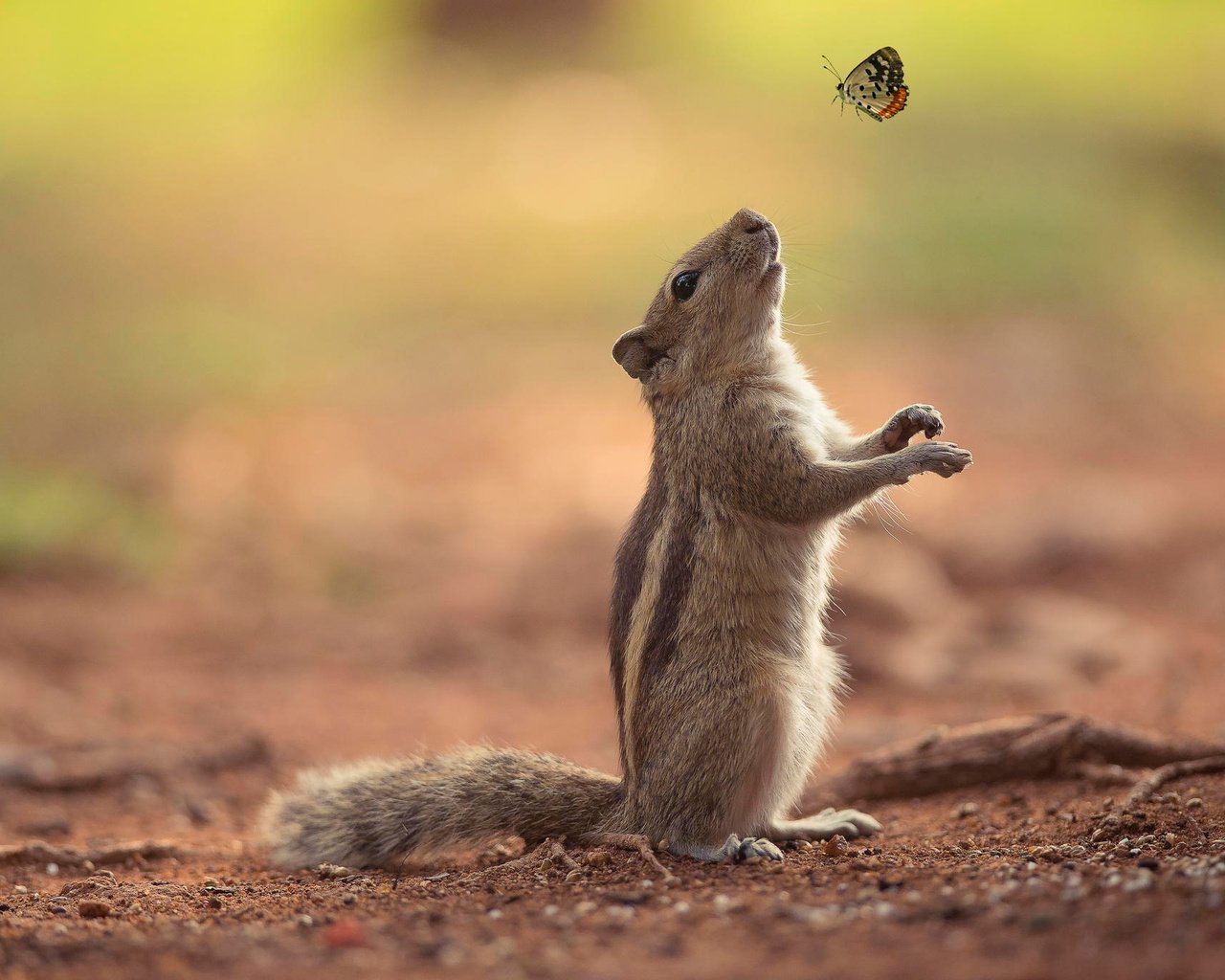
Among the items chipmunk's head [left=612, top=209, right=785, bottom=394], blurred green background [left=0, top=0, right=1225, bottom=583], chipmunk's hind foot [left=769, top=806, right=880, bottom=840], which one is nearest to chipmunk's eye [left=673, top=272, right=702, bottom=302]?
chipmunk's head [left=612, top=209, right=785, bottom=394]

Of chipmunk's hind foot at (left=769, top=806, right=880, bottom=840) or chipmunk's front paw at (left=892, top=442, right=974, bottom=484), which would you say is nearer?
chipmunk's front paw at (left=892, top=442, right=974, bottom=484)

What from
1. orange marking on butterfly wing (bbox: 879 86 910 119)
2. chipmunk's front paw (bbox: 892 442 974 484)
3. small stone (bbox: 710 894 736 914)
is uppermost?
orange marking on butterfly wing (bbox: 879 86 910 119)

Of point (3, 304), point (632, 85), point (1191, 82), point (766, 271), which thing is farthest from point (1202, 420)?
point (632, 85)

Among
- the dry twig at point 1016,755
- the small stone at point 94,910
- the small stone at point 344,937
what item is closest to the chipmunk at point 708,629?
the dry twig at point 1016,755

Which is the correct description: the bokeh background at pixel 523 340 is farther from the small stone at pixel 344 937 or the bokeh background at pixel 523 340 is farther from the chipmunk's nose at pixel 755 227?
the small stone at pixel 344 937

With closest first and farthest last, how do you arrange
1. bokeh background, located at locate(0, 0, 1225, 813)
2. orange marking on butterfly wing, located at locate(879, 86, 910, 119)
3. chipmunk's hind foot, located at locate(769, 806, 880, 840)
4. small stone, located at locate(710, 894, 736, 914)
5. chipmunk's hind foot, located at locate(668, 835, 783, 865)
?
small stone, located at locate(710, 894, 736, 914)
chipmunk's hind foot, located at locate(668, 835, 783, 865)
orange marking on butterfly wing, located at locate(879, 86, 910, 119)
chipmunk's hind foot, located at locate(769, 806, 880, 840)
bokeh background, located at locate(0, 0, 1225, 813)

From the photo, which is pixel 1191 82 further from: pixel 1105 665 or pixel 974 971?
pixel 974 971

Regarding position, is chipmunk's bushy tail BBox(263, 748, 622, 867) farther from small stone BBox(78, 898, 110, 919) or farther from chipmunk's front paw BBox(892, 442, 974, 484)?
chipmunk's front paw BBox(892, 442, 974, 484)

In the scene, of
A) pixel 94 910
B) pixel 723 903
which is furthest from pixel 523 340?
pixel 723 903
